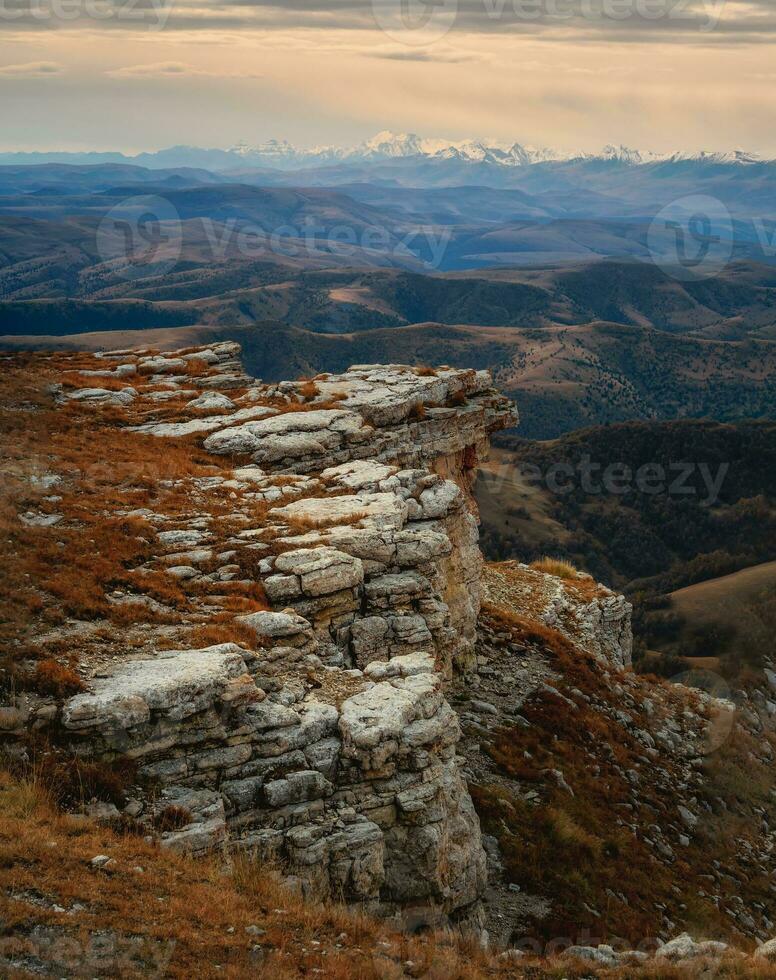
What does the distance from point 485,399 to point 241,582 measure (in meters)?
22.1

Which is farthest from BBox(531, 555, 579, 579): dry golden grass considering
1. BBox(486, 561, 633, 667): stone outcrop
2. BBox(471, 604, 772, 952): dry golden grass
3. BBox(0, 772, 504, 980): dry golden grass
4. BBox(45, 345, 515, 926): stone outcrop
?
BBox(0, 772, 504, 980): dry golden grass

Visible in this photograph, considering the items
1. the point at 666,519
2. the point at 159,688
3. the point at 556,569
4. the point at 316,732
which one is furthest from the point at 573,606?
the point at 666,519

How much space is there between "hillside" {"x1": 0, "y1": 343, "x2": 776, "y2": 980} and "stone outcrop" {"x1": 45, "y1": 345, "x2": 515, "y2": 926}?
59mm

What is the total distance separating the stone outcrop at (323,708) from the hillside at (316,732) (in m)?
0.06

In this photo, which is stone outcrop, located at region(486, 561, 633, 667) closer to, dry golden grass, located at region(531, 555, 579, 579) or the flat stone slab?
dry golden grass, located at region(531, 555, 579, 579)

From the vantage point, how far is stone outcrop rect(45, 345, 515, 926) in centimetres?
1545

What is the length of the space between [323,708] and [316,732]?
0.62 m

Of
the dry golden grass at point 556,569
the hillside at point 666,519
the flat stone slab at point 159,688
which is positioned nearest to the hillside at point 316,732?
the flat stone slab at point 159,688

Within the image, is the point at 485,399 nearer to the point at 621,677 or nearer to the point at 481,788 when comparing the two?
the point at 621,677

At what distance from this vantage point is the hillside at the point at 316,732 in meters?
13.7

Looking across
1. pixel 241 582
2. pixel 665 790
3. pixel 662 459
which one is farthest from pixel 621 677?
pixel 662 459

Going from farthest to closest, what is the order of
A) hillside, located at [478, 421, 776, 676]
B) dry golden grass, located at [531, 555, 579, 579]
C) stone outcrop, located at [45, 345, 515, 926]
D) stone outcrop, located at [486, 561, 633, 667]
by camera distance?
hillside, located at [478, 421, 776, 676], dry golden grass, located at [531, 555, 579, 579], stone outcrop, located at [486, 561, 633, 667], stone outcrop, located at [45, 345, 515, 926]

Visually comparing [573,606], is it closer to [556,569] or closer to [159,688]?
[556,569]

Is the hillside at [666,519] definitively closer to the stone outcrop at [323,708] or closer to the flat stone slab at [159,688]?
the stone outcrop at [323,708]
